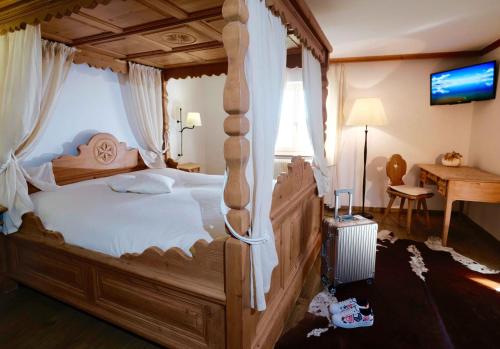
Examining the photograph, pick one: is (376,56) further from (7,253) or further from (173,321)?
(7,253)

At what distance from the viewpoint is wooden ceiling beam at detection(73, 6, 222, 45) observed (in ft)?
7.59

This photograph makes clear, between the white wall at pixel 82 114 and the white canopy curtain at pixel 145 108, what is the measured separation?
0.37 feet

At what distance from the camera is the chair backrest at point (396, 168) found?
422cm

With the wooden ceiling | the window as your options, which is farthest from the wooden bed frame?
the window

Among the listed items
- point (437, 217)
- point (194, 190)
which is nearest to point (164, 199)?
point (194, 190)

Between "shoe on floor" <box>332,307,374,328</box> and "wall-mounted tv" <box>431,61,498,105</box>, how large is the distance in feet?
10.6

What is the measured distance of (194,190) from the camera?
2.65 metres

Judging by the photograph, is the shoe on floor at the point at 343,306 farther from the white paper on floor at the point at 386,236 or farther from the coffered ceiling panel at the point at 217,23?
the coffered ceiling panel at the point at 217,23

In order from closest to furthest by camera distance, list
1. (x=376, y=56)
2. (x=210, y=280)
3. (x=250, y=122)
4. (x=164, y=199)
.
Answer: (x=250, y=122), (x=210, y=280), (x=164, y=199), (x=376, y=56)

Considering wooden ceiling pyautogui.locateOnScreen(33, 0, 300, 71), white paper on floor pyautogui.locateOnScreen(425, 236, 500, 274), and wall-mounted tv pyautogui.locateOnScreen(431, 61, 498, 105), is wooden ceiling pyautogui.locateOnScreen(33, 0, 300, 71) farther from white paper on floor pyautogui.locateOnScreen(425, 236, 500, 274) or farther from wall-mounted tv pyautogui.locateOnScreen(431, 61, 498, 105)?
white paper on floor pyautogui.locateOnScreen(425, 236, 500, 274)

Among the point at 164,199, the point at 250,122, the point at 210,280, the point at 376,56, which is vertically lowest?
the point at 210,280

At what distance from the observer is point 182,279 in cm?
164

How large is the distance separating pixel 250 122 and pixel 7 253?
8.12 feet

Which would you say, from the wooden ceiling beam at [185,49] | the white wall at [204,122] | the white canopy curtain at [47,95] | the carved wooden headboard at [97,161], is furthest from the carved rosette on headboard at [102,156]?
the white wall at [204,122]
